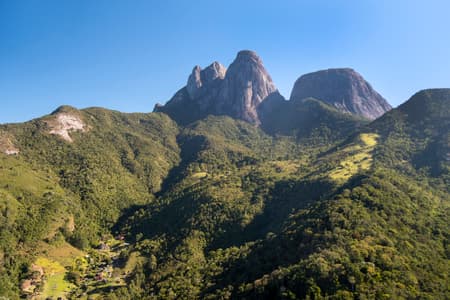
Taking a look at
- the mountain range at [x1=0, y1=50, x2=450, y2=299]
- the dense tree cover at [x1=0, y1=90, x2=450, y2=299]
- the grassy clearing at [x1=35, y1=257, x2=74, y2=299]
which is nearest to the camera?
the dense tree cover at [x1=0, y1=90, x2=450, y2=299]

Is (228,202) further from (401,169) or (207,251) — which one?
(401,169)

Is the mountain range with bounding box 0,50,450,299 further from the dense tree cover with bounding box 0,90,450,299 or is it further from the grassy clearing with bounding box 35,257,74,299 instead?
the grassy clearing with bounding box 35,257,74,299

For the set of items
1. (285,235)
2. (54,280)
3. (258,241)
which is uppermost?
(54,280)

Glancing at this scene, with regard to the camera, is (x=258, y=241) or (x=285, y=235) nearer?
(x=285, y=235)

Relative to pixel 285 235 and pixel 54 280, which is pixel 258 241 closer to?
pixel 285 235

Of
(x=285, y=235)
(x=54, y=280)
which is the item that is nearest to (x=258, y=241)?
(x=285, y=235)

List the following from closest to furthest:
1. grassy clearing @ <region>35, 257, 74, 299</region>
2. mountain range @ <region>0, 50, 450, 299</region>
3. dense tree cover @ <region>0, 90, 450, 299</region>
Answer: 1. dense tree cover @ <region>0, 90, 450, 299</region>
2. mountain range @ <region>0, 50, 450, 299</region>
3. grassy clearing @ <region>35, 257, 74, 299</region>

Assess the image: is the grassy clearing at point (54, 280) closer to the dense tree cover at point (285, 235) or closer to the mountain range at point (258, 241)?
the mountain range at point (258, 241)

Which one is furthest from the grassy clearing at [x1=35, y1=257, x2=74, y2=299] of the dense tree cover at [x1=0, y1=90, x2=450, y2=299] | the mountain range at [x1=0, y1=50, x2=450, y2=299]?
the dense tree cover at [x1=0, y1=90, x2=450, y2=299]

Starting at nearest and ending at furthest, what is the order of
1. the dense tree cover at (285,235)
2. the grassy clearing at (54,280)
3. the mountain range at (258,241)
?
the dense tree cover at (285,235)
the mountain range at (258,241)
the grassy clearing at (54,280)

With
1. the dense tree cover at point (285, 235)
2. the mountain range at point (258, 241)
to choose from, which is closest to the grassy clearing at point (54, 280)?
the mountain range at point (258, 241)

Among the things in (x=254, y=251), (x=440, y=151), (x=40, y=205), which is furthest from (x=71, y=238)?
(x=440, y=151)
